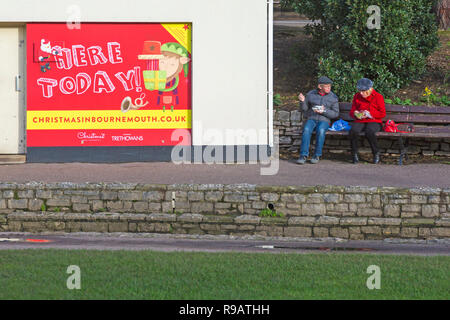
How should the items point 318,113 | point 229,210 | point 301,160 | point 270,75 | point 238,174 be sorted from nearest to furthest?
point 229,210 → point 238,174 → point 301,160 → point 318,113 → point 270,75

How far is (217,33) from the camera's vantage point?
1638 centimetres

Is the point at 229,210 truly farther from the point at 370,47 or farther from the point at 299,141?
the point at 370,47

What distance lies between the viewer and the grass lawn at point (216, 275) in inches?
316

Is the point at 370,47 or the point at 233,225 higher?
the point at 370,47

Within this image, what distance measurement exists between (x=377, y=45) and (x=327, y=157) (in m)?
2.78

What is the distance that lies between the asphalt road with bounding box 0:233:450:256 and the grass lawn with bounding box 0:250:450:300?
30.5 inches

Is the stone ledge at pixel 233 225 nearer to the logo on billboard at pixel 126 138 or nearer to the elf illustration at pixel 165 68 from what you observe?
the logo on billboard at pixel 126 138

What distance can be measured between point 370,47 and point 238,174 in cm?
480

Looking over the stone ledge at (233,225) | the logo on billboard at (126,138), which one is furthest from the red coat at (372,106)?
the stone ledge at (233,225)

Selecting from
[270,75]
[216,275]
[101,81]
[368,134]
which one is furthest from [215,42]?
[216,275]

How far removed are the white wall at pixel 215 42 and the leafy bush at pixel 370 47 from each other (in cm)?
203

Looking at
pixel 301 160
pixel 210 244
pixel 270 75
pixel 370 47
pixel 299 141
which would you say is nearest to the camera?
pixel 210 244

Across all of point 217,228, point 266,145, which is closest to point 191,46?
point 266,145

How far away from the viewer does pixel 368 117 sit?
52.5 ft
